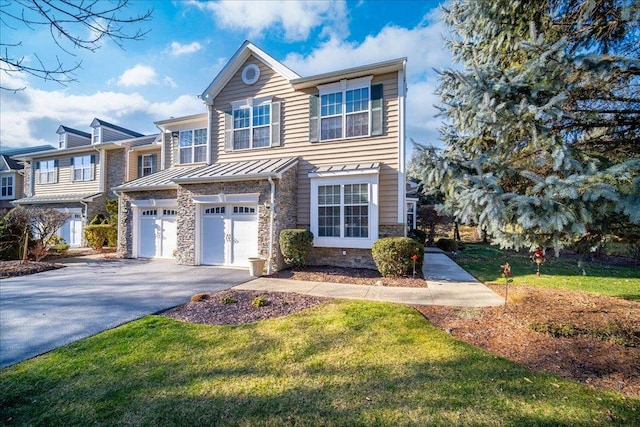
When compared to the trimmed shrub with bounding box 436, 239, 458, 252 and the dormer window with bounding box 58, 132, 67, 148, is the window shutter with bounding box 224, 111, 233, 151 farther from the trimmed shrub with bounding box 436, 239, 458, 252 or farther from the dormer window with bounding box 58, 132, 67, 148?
the dormer window with bounding box 58, 132, 67, 148

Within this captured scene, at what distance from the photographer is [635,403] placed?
2900 millimetres

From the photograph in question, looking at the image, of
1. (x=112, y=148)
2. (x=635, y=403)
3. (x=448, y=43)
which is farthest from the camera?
(x=112, y=148)

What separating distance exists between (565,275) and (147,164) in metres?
21.5

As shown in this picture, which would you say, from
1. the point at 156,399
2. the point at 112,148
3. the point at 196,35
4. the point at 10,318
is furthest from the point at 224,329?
the point at 112,148

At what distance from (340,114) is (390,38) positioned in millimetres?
2952

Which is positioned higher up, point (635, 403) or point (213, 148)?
point (213, 148)

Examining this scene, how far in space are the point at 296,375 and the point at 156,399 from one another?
1.55 m

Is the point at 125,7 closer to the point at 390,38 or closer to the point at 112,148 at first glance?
the point at 390,38

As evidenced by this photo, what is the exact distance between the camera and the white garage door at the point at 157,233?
41.4 feet

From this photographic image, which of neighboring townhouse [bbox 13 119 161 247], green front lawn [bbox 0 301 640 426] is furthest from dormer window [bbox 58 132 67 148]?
green front lawn [bbox 0 301 640 426]

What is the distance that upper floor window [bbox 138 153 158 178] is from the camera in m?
17.4

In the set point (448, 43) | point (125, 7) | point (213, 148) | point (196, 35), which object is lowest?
point (125, 7)

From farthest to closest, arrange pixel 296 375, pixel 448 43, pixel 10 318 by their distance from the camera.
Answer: pixel 448 43 < pixel 10 318 < pixel 296 375

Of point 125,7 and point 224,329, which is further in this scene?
point 224,329
